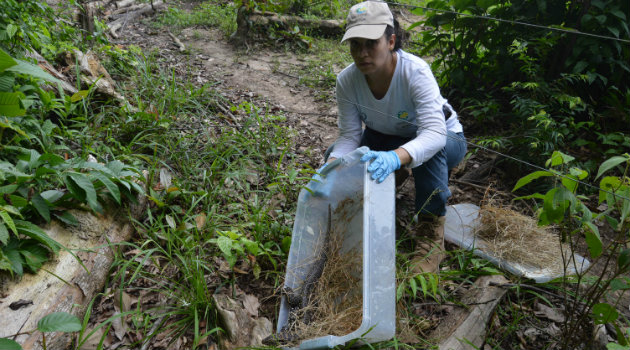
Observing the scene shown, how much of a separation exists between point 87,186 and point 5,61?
592 mm

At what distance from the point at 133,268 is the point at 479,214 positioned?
199 centimetres

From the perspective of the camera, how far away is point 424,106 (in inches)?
78.7

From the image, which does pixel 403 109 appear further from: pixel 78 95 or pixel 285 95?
pixel 285 95

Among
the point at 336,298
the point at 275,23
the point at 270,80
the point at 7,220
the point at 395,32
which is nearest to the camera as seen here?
the point at 7,220

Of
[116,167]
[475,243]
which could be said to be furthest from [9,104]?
[475,243]

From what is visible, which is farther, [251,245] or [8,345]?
[251,245]

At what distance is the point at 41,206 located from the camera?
5.54 feet

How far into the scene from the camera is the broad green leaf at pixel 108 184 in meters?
1.83

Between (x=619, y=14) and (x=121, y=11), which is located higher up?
(x=619, y=14)

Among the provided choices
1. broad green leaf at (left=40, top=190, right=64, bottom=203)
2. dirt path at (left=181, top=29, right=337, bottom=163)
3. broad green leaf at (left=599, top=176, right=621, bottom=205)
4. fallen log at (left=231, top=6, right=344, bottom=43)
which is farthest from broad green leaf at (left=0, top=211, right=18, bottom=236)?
fallen log at (left=231, top=6, right=344, bottom=43)

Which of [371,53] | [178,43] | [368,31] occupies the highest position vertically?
[368,31]

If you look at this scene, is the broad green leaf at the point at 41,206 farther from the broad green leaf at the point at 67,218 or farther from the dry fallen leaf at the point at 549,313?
the dry fallen leaf at the point at 549,313

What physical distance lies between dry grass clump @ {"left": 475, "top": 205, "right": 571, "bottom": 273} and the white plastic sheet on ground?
32 millimetres

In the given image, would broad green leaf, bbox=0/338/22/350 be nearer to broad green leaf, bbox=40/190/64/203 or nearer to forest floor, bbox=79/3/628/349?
forest floor, bbox=79/3/628/349
